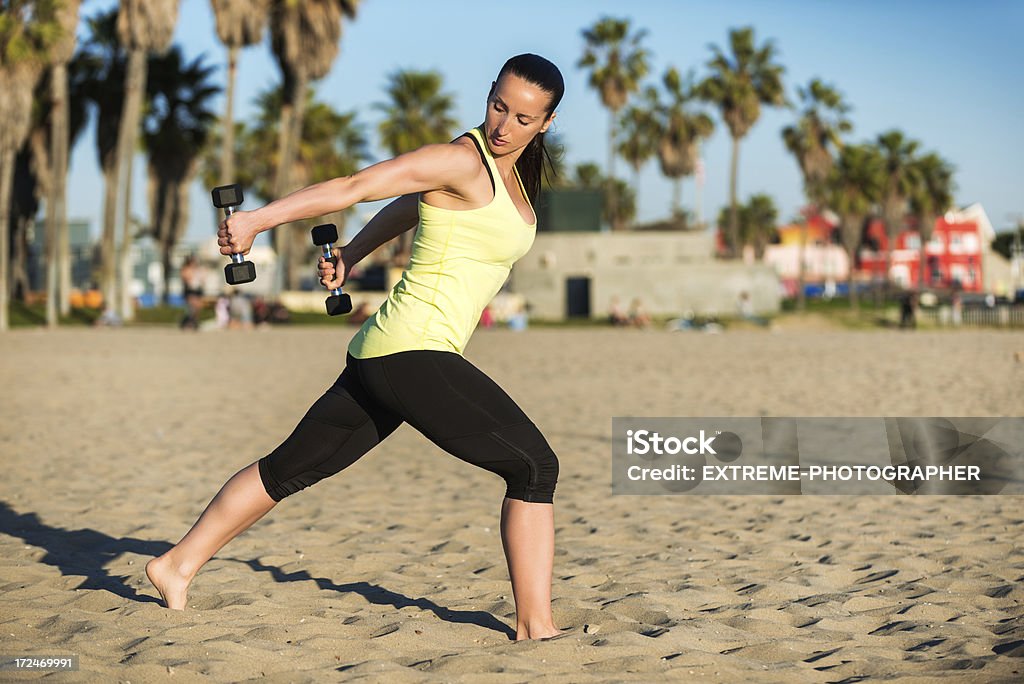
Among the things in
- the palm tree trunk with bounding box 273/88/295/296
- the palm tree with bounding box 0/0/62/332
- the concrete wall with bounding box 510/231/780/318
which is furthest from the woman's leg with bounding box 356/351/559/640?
the concrete wall with bounding box 510/231/780/318

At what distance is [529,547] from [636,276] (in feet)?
154

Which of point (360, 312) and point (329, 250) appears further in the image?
point (360, 312)

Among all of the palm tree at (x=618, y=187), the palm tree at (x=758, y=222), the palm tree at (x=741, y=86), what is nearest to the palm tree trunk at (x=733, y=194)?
the palm tree at (x=741, y=86)

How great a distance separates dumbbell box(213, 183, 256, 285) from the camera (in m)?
3.48

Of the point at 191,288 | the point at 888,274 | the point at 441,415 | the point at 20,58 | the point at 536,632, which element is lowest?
the point at 536,632

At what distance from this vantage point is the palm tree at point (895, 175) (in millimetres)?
77562

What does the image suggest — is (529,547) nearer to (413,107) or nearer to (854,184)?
(413,107)

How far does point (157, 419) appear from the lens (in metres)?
12.2

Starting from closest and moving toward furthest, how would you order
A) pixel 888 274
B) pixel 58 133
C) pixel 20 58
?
1. pixel 20 58
2. pixel 58 133
3. pixel 888 274

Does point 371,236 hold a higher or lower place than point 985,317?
higher

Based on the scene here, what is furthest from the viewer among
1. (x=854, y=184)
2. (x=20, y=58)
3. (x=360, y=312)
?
(x=854, y=184)

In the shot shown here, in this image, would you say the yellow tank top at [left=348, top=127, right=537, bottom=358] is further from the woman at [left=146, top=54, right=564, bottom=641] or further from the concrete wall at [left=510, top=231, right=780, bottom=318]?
the concrete wall at [left=510, top=231, right=780, bottom=318]

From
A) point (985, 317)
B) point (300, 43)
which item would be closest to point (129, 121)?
point (300, 43)

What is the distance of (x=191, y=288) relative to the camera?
107 ft
